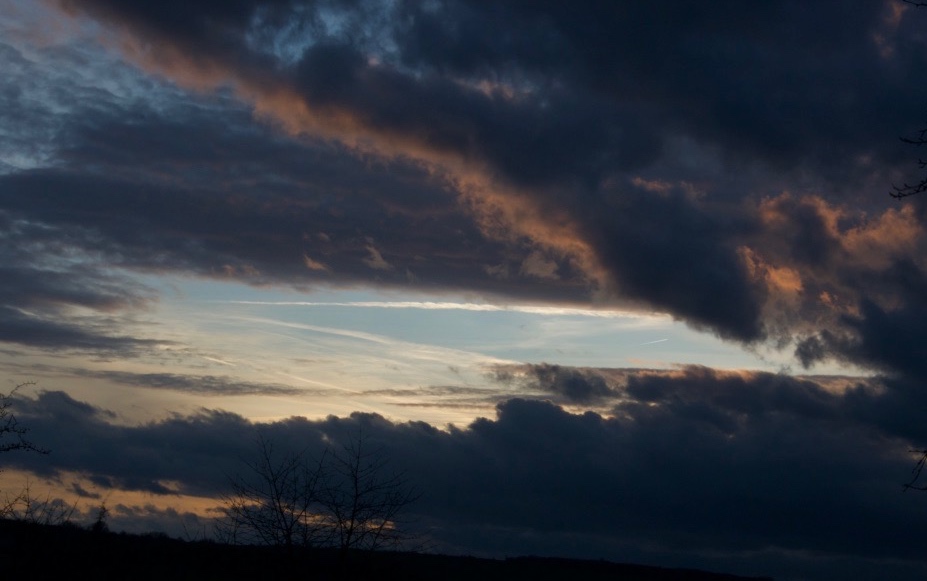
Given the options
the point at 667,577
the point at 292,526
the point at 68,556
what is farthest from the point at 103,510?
the point at 667,577

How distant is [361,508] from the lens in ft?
77.4

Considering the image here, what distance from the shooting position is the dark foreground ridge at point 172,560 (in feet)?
77.9

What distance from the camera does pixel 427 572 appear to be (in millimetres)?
28672

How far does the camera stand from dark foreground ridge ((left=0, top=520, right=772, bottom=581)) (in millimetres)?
23734

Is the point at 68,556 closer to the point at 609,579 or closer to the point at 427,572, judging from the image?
the point at 427,572

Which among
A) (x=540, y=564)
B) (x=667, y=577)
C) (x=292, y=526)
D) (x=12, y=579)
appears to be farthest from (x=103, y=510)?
(x=667, y=577)

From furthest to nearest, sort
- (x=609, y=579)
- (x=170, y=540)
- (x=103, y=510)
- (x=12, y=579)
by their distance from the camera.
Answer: (x=609, y=579) < (x=170, y=540) < (x=103, y=510) < (x=12, y=579)

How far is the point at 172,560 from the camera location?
27609 millimetres

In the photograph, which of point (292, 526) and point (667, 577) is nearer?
point (292, 526)

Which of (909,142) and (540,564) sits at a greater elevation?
(909,142)

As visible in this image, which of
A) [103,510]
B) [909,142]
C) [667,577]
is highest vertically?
[909,142]

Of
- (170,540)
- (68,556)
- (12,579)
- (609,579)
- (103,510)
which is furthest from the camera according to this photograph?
(609,579)

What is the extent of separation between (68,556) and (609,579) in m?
18.6

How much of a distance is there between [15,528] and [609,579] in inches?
782
